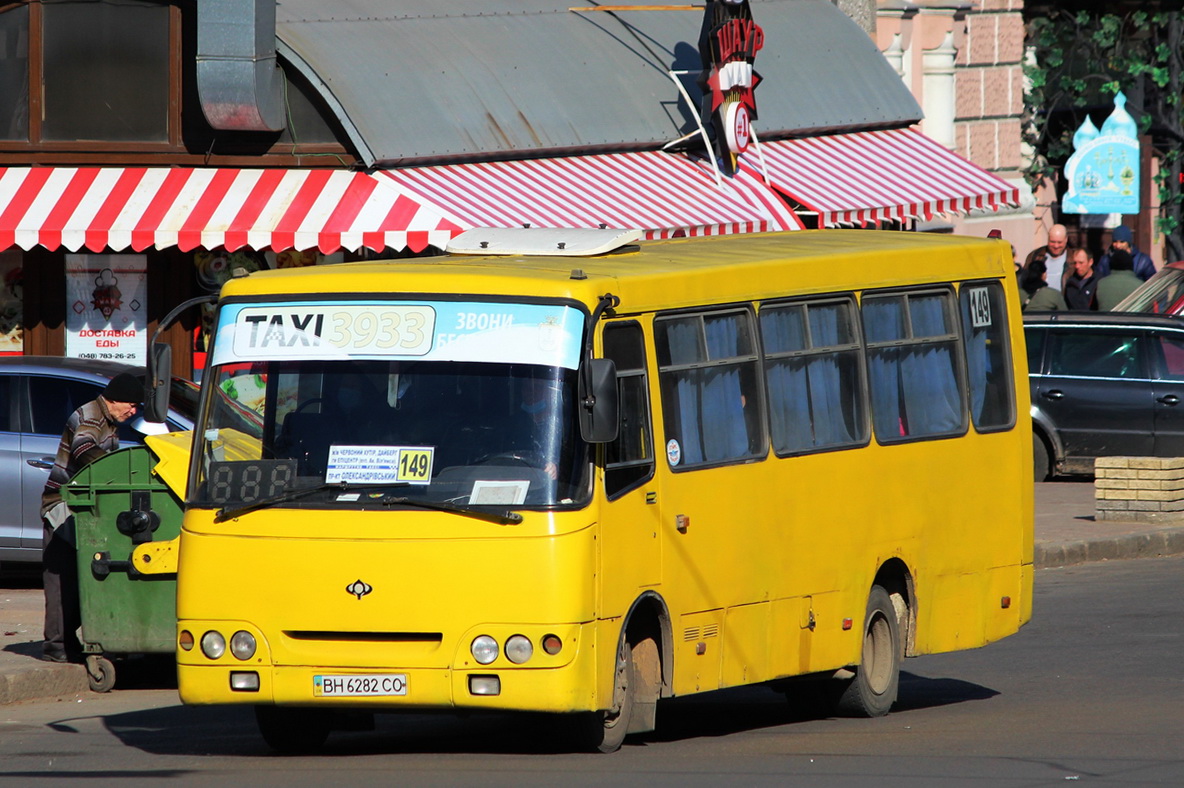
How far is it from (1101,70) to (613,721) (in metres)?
28.7

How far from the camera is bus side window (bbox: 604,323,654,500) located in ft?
31.1

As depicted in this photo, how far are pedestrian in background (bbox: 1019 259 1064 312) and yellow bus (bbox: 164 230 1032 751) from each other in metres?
13.3

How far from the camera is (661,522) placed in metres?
9.73

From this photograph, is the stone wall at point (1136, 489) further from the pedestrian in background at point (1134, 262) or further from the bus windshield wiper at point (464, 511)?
the bus windshield wiper at point (464, 511)

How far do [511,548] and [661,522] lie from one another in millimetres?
911

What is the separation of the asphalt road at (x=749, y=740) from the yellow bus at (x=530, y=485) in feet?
1.04

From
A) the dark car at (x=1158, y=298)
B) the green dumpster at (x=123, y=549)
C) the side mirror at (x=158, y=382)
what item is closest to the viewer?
the side mirror at (x=158, y=382)

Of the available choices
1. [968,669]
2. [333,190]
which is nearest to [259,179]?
[333,190]

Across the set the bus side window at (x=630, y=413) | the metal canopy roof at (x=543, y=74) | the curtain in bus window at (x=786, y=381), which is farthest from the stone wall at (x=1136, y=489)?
the bus side window at (x=630, y=413)

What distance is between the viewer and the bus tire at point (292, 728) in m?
9.95

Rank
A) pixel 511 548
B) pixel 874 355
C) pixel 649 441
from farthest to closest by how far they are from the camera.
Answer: pixel 874 355 → pixel 649 441 → pixel 511 548

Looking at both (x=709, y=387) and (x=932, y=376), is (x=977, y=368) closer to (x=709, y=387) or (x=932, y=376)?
(x=932, y=376)

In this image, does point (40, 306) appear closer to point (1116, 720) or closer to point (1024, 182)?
point (1116, 720)

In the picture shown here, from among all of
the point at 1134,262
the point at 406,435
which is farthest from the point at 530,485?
the point at 1134,262
